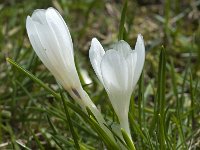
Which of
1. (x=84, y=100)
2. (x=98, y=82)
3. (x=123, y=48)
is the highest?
(x=123, y=48)

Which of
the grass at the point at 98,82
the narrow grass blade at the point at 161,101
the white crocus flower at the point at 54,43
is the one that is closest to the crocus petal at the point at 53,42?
the white crocus flower at the point at 54,43

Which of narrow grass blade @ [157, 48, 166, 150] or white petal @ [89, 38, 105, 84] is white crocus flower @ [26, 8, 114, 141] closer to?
white petal @ [89, 38, 105, 84]

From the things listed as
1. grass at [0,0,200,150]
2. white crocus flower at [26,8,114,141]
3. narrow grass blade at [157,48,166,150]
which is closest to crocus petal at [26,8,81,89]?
white crocus flower at [26,8,114,141]

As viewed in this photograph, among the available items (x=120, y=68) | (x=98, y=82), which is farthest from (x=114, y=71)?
(x=98, y=82)

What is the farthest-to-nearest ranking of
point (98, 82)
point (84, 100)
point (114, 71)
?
point (98, 82) < point (84, 100) < point (114, 71)

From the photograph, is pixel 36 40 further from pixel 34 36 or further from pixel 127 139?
pixel 127 139

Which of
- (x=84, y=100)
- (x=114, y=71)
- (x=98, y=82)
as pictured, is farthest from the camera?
(x=98, y=82)
